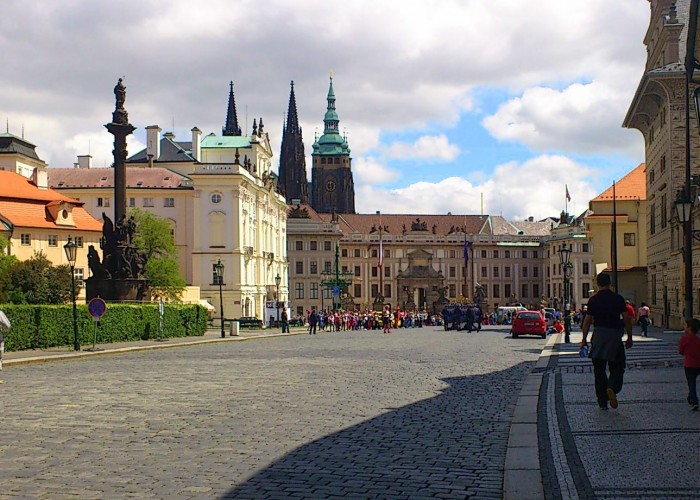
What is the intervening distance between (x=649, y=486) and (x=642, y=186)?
71.7 m

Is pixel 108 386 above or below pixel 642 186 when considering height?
below

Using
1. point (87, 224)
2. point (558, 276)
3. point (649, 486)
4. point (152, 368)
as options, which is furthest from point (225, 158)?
point (649, 486)

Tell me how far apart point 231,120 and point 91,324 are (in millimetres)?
117359

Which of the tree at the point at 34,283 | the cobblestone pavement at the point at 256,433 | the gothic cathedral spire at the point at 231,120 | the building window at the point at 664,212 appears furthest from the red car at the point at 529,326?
the gothic cathedral spire at the point at 231,120

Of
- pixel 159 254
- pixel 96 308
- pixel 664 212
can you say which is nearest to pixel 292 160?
pixel 159 254

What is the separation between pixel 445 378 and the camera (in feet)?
65.9

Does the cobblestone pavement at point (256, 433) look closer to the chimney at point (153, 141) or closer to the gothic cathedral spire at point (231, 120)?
the chimney at point (153, 141)

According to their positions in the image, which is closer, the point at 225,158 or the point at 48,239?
the point at 48,239

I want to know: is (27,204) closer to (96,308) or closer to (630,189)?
(96,308)

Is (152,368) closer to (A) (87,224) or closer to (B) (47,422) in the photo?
(B) (47,422)

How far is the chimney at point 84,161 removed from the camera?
106m

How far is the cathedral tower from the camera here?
175 meters

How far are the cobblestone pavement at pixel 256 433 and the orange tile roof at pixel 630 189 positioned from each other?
5629 centimetres

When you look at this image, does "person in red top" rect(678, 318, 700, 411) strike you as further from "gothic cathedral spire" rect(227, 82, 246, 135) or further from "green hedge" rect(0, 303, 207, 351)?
"gothic cathedral spire" rect(227, 82, 246, 135)
